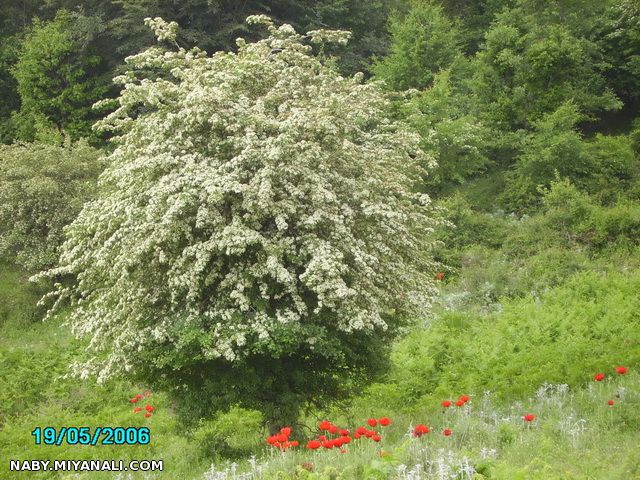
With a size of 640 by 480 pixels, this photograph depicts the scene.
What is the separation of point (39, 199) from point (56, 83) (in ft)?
33.8

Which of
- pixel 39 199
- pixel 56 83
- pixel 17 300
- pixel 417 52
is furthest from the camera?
pixel 56 83

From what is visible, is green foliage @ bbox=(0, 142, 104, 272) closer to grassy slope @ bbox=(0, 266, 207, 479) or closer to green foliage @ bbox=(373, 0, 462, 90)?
grassy slope @ bbox=(0, 266, 207, 479)

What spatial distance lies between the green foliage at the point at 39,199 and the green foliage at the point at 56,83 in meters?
6.55

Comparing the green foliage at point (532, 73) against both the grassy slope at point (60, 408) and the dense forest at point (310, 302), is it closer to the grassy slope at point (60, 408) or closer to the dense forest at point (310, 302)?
the dense forest at point (310, 302)

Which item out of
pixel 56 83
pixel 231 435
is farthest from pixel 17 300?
pixel 231 435

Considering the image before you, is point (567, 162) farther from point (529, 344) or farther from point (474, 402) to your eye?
point (474, 402)

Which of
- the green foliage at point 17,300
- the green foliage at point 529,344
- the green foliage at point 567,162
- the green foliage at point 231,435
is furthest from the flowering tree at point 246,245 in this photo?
the green foliage at point 17,300

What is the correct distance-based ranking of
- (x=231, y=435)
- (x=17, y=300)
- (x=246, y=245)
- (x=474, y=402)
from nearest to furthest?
1. (x=246, y=245)
2. (x=231, y=435)
3. (x=474, y=402)
4. (x=17, y=300)

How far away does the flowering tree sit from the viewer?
7645 millimetres
